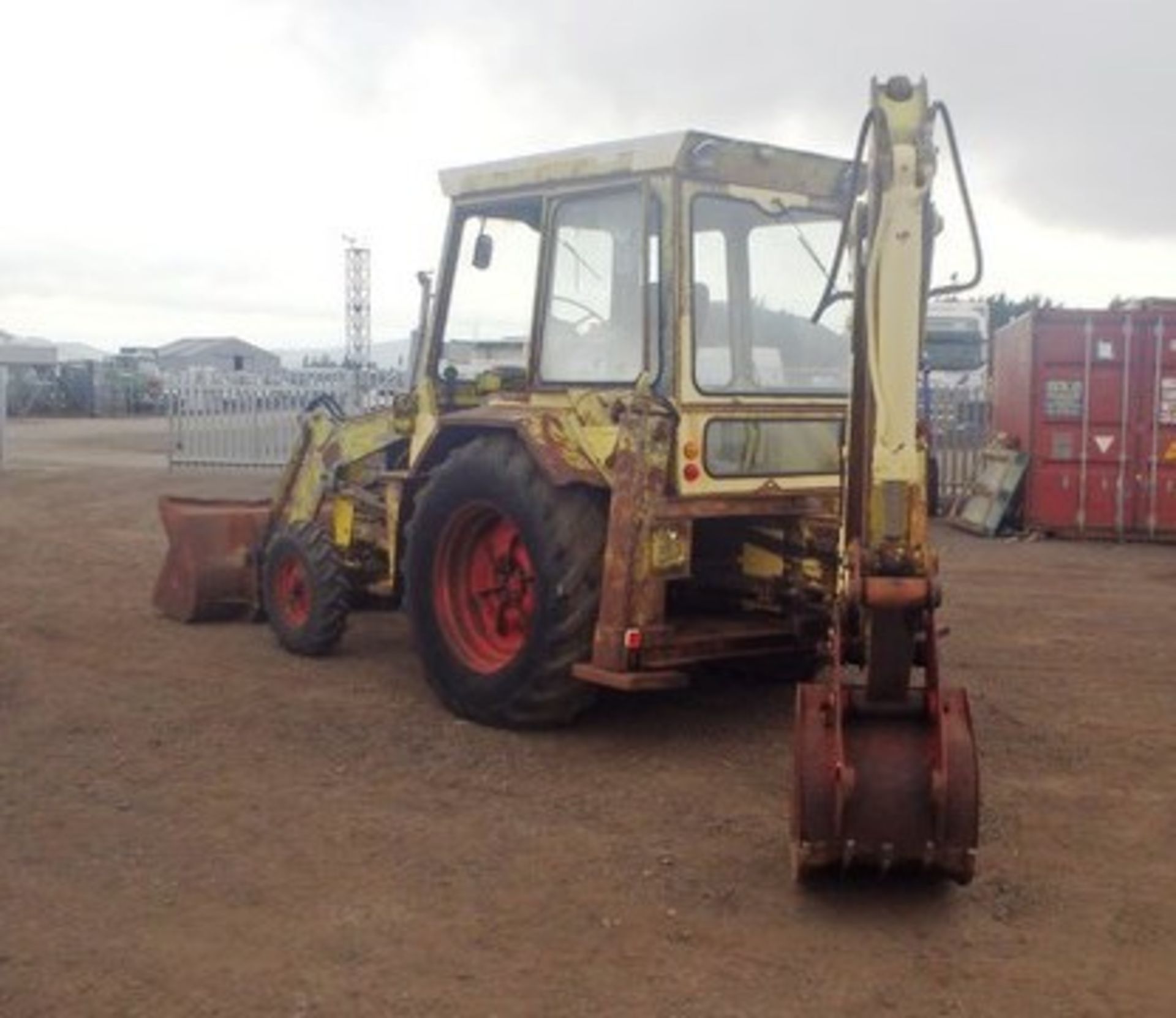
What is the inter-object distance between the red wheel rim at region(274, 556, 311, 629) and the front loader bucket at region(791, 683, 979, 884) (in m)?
4.45

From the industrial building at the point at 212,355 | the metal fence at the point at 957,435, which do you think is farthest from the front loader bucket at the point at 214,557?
the industrial building at the point at 212,355

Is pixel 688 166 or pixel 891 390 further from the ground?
pixel 688 166

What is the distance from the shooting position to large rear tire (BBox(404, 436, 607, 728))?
6.80 metres

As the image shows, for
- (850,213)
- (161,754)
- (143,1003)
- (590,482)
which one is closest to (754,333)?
(590,482)

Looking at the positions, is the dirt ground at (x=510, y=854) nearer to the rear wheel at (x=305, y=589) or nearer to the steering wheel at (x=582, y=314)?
the rear wheel at (x=305, y=589)

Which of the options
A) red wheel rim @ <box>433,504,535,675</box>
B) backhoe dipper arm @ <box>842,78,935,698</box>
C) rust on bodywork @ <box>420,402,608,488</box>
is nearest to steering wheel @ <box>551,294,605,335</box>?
rust on bodywork @ <box>420,402,608,488</box>

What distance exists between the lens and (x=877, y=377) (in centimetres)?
531

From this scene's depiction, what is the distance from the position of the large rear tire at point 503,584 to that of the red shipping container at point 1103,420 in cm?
944

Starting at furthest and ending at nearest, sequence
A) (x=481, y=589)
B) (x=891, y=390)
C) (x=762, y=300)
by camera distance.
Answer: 1. (x=481, y=589)
2. (x=762, y=300)
3. (x=891, y=390)

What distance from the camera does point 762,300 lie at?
283 inches

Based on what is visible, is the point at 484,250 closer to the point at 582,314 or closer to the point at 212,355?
the point at 582,314

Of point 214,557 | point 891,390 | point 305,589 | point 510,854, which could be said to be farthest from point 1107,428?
point 510,854

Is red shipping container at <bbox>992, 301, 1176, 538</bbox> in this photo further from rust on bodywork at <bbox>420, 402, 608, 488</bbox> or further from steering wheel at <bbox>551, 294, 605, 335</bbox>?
rust on bodywork at <bbox>420, 402, 608, 488</bbox>

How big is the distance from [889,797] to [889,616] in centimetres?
57
